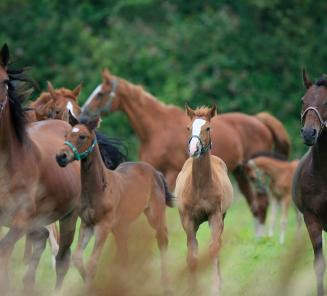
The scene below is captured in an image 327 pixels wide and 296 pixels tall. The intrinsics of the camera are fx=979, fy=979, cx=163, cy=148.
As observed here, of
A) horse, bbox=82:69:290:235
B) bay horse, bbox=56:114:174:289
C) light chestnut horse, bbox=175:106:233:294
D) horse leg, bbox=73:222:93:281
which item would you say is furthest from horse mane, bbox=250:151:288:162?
horse leg, bbox=73:222:93:281

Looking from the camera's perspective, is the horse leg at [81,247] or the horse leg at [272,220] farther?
the horse leg at [272,220]

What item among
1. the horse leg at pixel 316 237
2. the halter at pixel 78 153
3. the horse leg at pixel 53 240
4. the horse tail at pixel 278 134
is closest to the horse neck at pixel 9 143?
the halter at pixel 78 153

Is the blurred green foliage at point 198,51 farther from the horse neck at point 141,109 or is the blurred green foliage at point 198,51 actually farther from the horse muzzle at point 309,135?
the horse muzzle at point 309,135

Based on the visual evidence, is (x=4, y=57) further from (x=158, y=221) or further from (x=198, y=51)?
(x=198, y=51)

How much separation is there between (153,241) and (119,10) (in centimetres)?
2591

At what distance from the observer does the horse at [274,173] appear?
14789 mm

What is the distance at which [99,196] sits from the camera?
8.01 m

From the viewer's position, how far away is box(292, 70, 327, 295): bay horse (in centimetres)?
720

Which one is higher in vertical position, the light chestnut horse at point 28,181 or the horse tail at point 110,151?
the light chestnut horse at point 28,181

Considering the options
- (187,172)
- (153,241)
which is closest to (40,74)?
(187,172)

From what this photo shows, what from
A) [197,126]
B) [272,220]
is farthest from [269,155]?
[197,126]

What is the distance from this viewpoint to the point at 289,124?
84.4ft

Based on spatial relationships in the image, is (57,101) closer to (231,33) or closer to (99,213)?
(99,213)

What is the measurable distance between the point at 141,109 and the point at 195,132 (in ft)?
21.4
